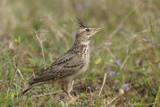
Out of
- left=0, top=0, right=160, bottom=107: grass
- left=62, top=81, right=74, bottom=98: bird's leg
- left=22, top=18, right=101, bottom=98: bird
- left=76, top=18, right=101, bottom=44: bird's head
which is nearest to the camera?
left=0, top=0, right=160, bottom=107: grass

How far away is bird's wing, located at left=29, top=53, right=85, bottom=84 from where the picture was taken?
238 inches

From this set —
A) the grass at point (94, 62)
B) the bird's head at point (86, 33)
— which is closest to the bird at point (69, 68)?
the bird's head at point (86, 33)

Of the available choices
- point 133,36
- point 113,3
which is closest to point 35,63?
point 133,36

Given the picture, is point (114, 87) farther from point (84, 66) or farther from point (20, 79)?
point (20, 79)

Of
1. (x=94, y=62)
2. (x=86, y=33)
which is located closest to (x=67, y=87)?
(x=86, y=33)

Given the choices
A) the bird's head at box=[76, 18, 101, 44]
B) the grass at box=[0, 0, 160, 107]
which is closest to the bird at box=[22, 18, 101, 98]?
the bird's head at box=[76, 18, 101, 44]

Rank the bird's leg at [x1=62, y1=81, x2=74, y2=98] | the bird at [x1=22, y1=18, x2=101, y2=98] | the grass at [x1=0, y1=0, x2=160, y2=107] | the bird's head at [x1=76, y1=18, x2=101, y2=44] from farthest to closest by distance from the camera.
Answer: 1. the bird's head at [x1=76, y1=18, x2=101, y2=44]
2. the bird's leg at [x1=62, y1=81, x2=74, y2=98]
3. the bird at [x1=22, y1=18, x2=101, y2=98]
4. the grass at [x1=0, y1=0, x2=160, y2=107]

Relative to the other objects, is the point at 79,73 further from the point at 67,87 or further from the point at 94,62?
the point at 94,62

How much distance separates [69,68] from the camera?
6125 millimetres

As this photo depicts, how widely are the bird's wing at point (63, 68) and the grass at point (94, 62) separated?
0.95 feet

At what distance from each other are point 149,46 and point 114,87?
1.19 metres

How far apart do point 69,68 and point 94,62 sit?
1.36 meters

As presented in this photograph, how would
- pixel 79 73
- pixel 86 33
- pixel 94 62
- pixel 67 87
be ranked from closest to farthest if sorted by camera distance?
1. pixel 79 73
2. pixel 67 87
3. pixel 86 33
4. pixel 94 62

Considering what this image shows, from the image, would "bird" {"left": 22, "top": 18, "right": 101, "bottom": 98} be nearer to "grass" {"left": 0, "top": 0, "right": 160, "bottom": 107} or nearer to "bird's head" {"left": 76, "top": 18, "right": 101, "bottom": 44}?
"bird's head" {"left": 76, "top": 18, "right": 101, "bottom": 44}
